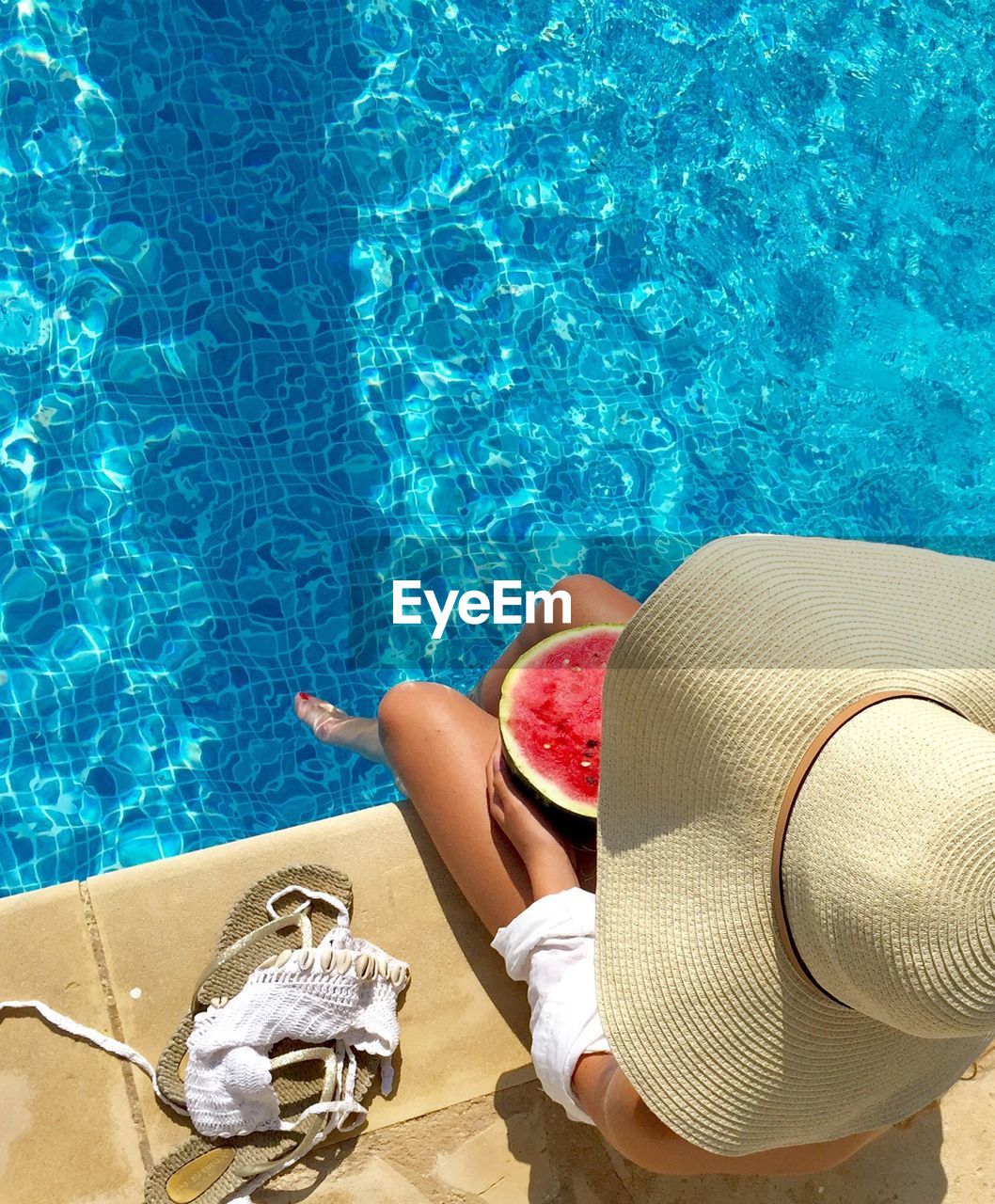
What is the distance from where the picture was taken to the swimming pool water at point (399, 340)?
4035mm

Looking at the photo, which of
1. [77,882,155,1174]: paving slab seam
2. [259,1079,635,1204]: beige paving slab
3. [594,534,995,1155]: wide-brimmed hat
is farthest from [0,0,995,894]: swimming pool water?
[594,534,995,1155]: wide-brimmed hat

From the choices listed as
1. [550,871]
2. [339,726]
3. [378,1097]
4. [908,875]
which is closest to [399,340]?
[339,726]

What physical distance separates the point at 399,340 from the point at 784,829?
3173 mm

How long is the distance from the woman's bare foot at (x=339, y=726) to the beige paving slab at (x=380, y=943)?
47cm

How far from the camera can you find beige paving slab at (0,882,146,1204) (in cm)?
275

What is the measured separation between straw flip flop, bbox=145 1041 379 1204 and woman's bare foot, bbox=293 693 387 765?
1009mm

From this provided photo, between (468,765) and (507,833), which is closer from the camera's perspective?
(507,833)

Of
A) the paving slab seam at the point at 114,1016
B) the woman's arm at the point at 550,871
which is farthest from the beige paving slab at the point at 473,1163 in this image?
the woman's arm at the point at 550,871

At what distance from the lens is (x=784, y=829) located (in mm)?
1746

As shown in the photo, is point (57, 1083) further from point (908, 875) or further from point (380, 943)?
point (908, 875)

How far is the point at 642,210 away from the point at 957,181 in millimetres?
1513

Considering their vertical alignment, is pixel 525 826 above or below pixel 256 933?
above

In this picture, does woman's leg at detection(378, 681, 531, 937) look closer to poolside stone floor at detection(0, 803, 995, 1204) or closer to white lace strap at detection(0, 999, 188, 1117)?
poolside stone floor at detection(0, 803, 995, 1204)

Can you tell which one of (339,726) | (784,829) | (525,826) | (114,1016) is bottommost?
(114,1016)
